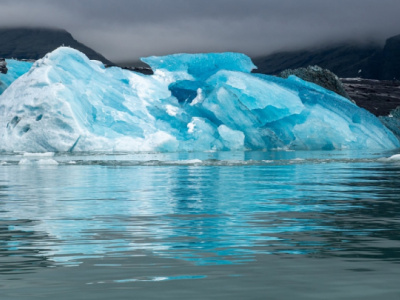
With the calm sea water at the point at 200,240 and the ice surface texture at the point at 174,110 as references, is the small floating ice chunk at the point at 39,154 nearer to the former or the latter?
the ice surface texture at the point at 174,110

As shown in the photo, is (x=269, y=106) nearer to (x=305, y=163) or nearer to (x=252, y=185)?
(x=305, y=163)

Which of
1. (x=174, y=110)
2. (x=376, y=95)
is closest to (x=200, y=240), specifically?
(x=174, y=110)

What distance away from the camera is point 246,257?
5242mm

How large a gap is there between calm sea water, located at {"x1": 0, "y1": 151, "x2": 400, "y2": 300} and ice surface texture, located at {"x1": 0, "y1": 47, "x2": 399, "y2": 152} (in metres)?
14.0

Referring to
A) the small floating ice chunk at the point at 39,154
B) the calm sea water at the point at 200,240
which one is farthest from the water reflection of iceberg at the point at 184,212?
the small floating ice chunk at the point at 39,154

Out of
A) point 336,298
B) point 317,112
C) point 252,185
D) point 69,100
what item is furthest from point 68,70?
point 336,298

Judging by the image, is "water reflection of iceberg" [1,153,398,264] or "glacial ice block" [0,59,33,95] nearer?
"water reflection of iceberg" [1,153,398,264]

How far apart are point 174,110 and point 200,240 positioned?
938 inches

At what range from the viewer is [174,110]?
2981cm

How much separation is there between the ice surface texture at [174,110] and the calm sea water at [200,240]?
45.9 ft

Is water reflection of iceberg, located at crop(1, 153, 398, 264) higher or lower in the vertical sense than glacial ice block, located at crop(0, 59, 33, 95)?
lower

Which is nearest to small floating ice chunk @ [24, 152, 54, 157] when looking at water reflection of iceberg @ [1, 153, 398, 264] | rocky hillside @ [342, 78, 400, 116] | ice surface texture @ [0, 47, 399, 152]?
ice surface texture @ [0, 47, 399, 152]

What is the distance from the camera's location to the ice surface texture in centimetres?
2728

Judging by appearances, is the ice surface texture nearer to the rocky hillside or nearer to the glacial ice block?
the glacial ice block
